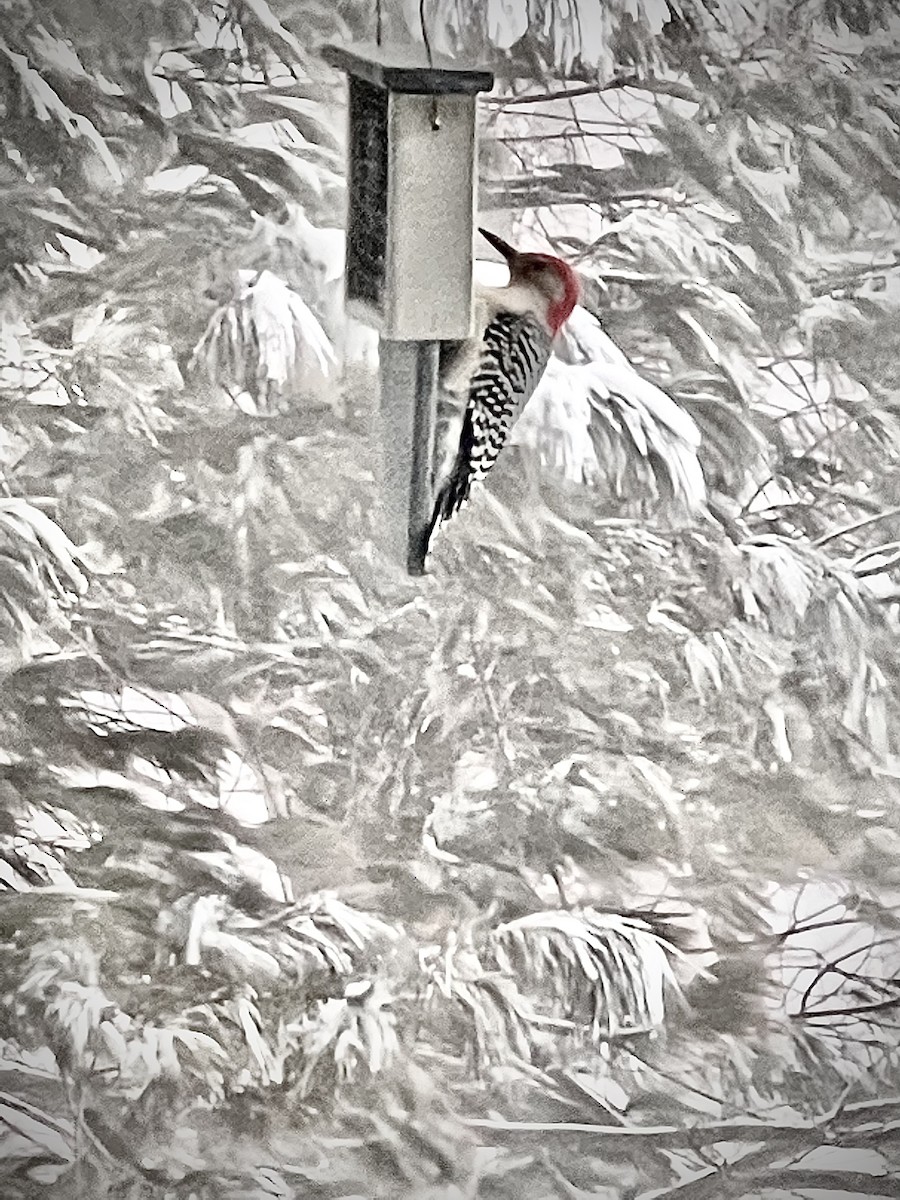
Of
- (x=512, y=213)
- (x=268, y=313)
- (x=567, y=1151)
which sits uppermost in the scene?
(x=512, y=213)

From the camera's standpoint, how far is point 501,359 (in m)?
1.62

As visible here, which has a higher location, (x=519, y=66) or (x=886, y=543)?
(x=519, y=66)

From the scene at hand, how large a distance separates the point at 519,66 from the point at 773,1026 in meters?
1.28

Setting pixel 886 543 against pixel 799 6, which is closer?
pixel 799 6

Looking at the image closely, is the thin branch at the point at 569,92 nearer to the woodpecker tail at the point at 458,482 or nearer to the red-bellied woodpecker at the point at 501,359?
the red-bellied woodpecker at the point at 501,359

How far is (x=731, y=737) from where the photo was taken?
1771mm

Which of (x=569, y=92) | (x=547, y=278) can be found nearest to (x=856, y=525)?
(x=547, y=278)

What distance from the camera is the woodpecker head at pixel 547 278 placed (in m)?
1.65

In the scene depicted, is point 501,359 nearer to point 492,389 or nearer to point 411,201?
point 492,389

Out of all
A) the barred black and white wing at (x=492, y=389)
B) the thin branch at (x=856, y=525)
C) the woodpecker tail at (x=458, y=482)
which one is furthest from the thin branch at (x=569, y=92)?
the thin branch at (x=856, y=525)

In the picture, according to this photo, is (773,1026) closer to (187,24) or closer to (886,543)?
(886,543)

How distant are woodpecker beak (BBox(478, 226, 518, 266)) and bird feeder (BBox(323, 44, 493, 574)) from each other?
0.49 ft

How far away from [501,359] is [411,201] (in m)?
0.24

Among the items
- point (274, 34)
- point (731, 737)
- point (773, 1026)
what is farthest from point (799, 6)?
point (773, 1026)
